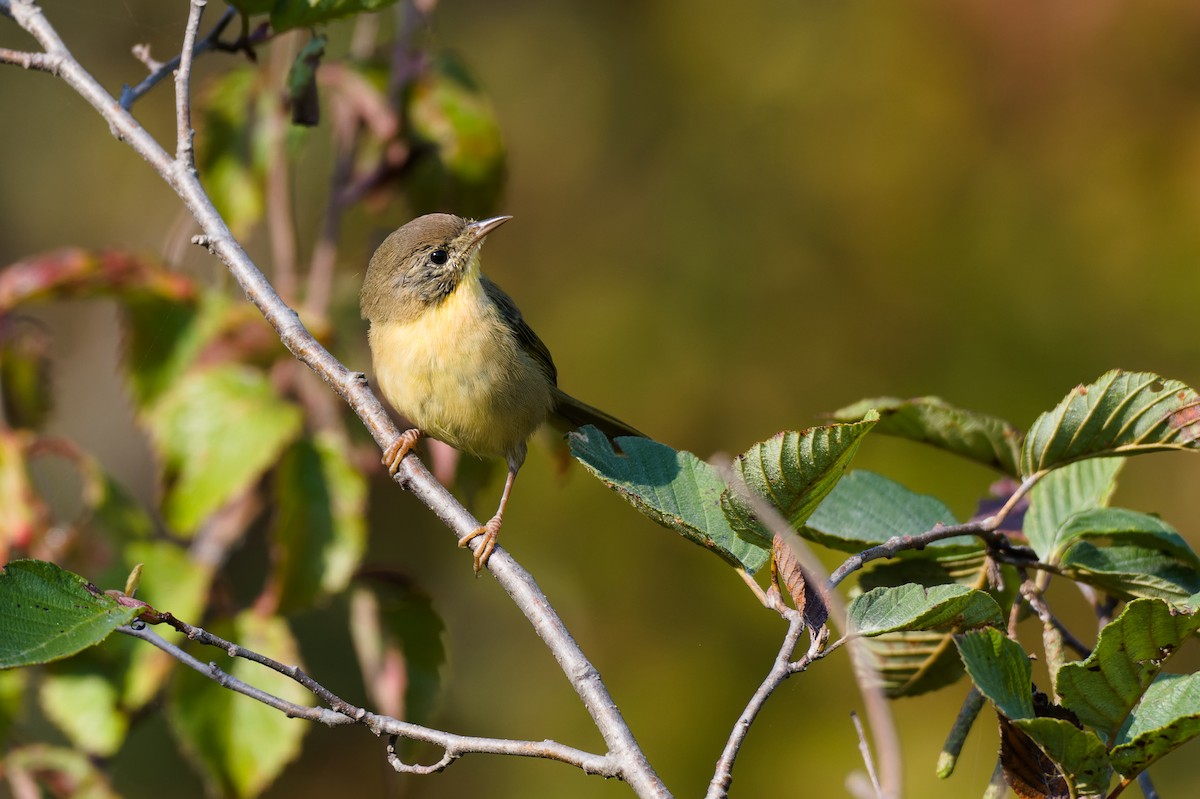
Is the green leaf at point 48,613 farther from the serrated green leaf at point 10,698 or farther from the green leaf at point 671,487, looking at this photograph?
the serrated green leaf at point 10,698

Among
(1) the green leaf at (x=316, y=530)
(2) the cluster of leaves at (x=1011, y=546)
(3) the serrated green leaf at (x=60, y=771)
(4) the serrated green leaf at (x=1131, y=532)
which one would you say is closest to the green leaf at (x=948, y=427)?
(2) the cluster of leaves at (x=1011, y=546)

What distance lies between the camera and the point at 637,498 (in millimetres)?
1586

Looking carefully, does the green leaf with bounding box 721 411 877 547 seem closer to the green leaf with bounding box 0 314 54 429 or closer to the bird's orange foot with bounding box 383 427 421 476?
the bird's orange foot with bounding box 383 427 421 476

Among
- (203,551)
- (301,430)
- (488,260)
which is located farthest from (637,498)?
(488,260)

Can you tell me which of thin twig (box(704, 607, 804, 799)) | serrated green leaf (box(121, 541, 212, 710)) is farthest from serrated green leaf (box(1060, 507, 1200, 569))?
serrated green leaf (box(121, 541, 212, 710))

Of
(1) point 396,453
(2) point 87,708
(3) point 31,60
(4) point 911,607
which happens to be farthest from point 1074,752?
(2) point 87,708

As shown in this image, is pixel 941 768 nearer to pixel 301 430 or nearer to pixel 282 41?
pixel 301 430

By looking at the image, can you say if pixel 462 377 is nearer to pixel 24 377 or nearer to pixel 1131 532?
pixel 24 377

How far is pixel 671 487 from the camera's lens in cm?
171

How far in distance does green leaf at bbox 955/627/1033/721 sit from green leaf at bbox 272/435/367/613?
1725 millimetres

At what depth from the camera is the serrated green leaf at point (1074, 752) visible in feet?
4.40

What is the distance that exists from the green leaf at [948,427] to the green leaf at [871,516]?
4.1 inches

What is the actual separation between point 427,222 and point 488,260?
1874 millimetres

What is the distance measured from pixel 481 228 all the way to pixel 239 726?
1.53 m
